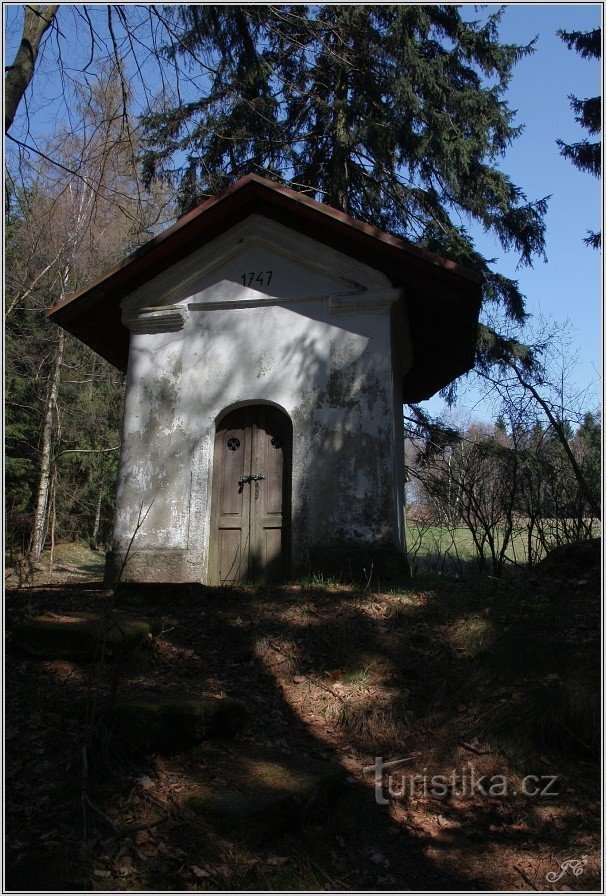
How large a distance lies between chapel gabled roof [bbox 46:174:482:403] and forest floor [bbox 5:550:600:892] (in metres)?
3.76

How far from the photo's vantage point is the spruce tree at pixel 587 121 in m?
11.6

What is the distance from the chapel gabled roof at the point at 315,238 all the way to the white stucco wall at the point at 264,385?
0.18 m

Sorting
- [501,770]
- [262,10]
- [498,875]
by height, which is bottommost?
[498,875]

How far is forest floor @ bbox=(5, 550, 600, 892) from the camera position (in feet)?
10.00

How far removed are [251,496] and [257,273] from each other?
2.98 meters

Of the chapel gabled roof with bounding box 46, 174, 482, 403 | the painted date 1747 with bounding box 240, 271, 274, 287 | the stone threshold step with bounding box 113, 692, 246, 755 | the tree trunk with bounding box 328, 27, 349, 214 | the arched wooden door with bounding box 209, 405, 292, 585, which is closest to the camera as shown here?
the stone threshold step with bounding box 113, 692, 246, 755

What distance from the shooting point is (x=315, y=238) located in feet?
27.6

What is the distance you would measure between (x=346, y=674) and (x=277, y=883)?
2.31 m

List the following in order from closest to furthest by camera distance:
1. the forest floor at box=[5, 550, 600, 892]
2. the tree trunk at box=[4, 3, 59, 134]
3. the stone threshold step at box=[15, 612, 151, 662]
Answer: the forest floor at box=[5, 550, 600, 892] → the stone threshold step at box=[15, 612, 151, 662] → the tree trunk at box=[4, 3, 59, 134]

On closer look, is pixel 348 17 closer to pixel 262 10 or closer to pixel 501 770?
pixel 262 10

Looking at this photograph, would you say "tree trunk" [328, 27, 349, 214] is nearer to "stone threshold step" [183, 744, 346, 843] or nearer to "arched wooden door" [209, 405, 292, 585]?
"arched wooden door" [209, 405, 292, 585]

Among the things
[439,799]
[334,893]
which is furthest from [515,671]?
[334,893]

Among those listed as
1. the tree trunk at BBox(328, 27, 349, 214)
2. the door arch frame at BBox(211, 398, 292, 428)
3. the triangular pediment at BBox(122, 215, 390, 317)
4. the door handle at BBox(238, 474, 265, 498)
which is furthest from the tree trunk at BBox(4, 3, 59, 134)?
the tree trunk at BBox(328, 27, 349, 214)

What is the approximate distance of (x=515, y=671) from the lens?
16.0 ft
